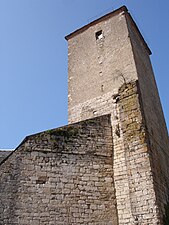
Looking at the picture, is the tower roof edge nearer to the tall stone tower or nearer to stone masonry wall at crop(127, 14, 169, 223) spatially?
the tall stone tower

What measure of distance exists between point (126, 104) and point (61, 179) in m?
2.82

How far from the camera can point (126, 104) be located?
8.16 m

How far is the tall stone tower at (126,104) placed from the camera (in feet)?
22.5

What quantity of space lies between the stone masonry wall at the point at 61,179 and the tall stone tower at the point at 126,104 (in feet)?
1.34

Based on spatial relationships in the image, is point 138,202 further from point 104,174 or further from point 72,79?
point 72,79

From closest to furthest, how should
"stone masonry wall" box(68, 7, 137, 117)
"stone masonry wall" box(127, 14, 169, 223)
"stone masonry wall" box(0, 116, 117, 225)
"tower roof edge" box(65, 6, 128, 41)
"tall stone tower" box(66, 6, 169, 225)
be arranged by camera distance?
"stone masonry wall" box(0, 116, 117, 225)
"tall stone tower" box(66, 6, 169, 225)
"stone masonry wall" box(127, 14, 169, 223)
"stone masonry wall" box(68, 7, 137, 117)
"tower roof edge" box(65, 6, 128, 41)

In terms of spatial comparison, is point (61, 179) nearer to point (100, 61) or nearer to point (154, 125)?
point (154, 125)

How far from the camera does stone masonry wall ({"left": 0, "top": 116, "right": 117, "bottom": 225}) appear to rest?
654 centimetres

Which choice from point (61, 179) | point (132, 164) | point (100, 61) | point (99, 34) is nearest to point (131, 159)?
point (132, 164)

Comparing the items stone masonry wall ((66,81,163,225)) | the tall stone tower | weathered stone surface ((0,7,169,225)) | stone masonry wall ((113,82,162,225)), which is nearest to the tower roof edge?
the tall stone tower

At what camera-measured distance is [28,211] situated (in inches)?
255

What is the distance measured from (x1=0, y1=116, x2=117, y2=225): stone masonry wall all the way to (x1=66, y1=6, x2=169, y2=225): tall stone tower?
407mm

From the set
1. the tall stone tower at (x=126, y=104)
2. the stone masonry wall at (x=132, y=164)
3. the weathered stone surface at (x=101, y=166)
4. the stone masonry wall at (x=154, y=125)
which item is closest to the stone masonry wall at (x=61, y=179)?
the weathered stone surface at (x=101, y=166)

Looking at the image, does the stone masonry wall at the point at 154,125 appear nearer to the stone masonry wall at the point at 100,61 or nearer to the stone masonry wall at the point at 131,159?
the stone masonry wall at the point at 131,159
